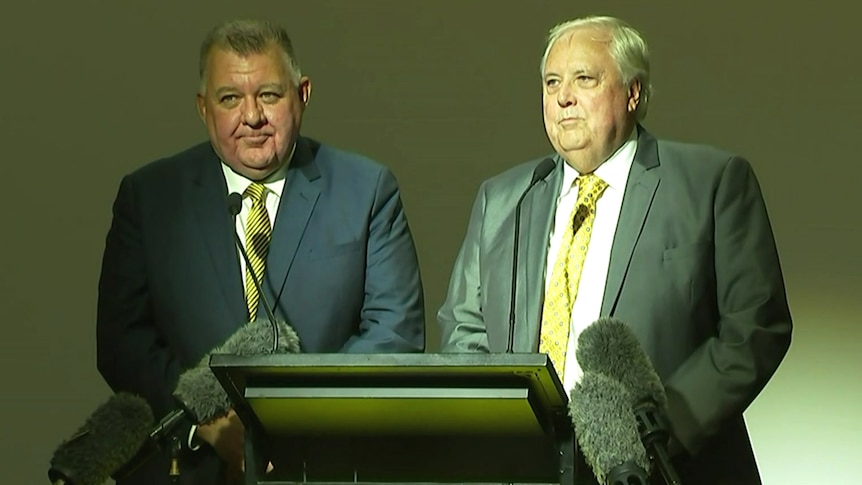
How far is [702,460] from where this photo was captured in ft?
11.7

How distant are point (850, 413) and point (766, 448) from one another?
0.28 m

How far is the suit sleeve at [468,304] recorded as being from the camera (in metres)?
3.85

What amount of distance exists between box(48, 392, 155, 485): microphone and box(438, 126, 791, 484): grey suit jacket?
94 cm

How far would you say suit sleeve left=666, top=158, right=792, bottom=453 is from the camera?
347cm

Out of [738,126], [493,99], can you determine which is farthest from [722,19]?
[493,99]

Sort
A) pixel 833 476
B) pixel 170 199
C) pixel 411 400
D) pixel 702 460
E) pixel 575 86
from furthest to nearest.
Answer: pixel 833 476, pixel 170 199, pixel 575 86, pixel 702 460, pixel 411 400

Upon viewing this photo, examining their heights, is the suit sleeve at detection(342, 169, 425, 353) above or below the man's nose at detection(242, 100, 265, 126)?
below

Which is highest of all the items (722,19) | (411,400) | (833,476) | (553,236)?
(722,19)

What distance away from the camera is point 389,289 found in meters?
4.06

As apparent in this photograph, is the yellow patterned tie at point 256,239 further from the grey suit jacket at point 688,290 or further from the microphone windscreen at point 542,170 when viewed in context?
the microphone windscreen at point 542,170

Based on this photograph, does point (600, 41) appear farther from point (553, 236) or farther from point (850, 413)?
point (850, 413)

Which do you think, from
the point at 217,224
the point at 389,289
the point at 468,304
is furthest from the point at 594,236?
the point at 217,224

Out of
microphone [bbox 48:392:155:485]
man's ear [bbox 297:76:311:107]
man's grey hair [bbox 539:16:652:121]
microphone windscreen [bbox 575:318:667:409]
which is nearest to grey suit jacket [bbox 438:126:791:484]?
man's grey hair [bbox 539:16:652:121]

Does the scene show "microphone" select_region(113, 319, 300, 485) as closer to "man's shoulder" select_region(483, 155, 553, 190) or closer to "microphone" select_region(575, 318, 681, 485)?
"microphone" select_region(575, 318, 681, 485)
